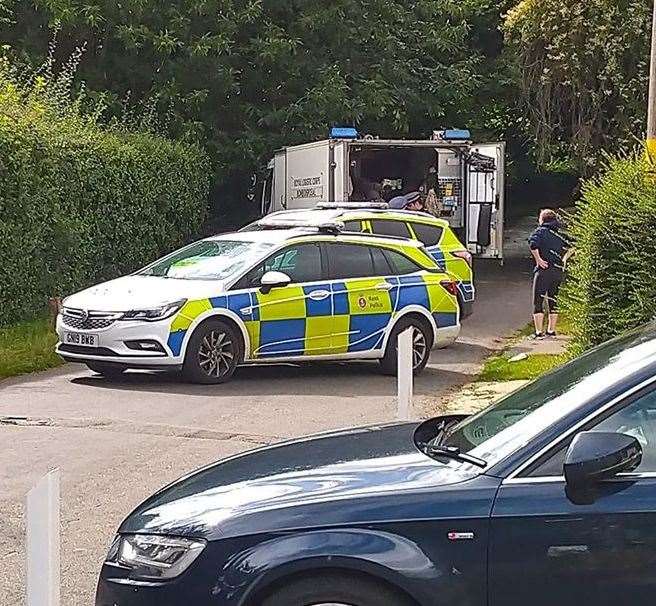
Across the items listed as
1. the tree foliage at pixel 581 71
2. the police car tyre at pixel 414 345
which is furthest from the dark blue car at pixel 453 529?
the tree foliage at pixel 581 71

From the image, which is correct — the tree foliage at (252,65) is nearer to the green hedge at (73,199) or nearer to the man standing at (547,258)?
the green hedge at (73,199)

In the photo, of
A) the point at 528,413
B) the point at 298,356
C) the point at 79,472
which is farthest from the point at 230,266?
the point at 528,413

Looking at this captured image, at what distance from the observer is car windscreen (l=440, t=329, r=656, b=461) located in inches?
158

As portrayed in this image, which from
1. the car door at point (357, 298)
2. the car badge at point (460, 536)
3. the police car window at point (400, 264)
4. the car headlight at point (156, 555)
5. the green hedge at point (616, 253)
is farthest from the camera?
the police car window at point (400, 264)

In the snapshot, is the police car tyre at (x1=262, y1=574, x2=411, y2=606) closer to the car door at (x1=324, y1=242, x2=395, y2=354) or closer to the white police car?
the white police car

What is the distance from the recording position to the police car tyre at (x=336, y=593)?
3.81 m

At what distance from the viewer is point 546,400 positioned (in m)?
4.29

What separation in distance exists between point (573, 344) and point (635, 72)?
1358 cm

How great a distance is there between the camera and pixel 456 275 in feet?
50.7

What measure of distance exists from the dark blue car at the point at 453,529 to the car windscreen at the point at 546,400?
2cm

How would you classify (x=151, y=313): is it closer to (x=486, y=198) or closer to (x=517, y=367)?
(x=517, y=367)

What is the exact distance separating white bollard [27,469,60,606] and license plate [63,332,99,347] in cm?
751

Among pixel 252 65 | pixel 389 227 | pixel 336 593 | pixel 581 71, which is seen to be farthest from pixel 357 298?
pixel 581 71

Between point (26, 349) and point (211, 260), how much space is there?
262 cm
